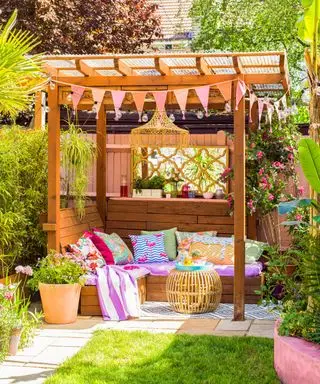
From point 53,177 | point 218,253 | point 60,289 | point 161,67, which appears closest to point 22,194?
point 53,177

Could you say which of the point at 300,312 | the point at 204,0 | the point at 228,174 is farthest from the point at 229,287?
the point at 204,0

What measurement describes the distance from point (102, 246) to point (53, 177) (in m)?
1.26

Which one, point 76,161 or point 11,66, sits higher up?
point 11,66

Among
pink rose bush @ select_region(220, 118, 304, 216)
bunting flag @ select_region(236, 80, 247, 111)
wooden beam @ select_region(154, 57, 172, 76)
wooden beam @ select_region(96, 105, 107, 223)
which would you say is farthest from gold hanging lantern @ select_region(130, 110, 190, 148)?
bunting flag @ select_region(236, 80, 247, 111)

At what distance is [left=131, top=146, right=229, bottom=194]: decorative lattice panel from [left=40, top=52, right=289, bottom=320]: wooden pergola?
7.61 feet

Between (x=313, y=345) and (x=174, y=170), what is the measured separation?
626cm

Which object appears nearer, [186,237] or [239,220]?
[239,220]

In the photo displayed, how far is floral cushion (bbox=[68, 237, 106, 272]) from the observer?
8.22m

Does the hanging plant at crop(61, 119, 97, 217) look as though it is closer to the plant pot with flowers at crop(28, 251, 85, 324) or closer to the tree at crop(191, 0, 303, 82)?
the plant pot with flowers at crop(28, 251, 85, 324)

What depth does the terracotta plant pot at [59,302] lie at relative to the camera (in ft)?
24.2

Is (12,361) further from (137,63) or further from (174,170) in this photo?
(174,170)

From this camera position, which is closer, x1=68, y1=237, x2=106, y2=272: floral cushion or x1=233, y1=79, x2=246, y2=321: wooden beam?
x1=233, y1=79, x2=246, y2=321: wooden beam

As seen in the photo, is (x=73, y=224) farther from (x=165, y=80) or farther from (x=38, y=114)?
(x=38, y=114)

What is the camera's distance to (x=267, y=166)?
952 cm
